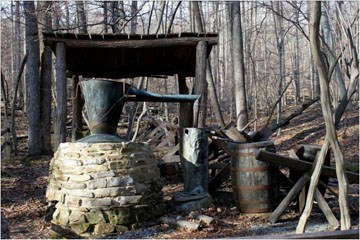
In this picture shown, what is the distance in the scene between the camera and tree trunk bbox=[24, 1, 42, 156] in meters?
11.3

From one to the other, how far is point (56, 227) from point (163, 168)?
4.03 m

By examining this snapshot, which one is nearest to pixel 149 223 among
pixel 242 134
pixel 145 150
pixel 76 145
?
pixel 145 150

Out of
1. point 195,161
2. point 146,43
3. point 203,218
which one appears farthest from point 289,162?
point 146,43

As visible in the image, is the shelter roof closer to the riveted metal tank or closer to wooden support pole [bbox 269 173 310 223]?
the riveted metal tank

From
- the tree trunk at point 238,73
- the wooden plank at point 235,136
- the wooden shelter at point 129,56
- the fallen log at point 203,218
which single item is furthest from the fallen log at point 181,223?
the tree trunk at point 238,73

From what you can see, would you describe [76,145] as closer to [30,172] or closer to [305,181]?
[305,181]

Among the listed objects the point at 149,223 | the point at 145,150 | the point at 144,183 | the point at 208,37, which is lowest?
the point at 149,223

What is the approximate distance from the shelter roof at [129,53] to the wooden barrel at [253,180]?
2.36 m

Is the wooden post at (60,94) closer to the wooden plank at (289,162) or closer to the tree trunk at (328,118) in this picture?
the wooden plank at (289,162)

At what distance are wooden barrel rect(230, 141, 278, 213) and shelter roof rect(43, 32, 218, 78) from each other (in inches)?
92.9

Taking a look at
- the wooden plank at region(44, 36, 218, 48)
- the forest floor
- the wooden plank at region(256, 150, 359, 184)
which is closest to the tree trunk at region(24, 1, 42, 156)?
the forest floor

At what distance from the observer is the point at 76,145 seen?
5625 millimetres

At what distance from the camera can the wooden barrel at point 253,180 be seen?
18.6 feet

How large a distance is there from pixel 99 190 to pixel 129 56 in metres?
3.65
